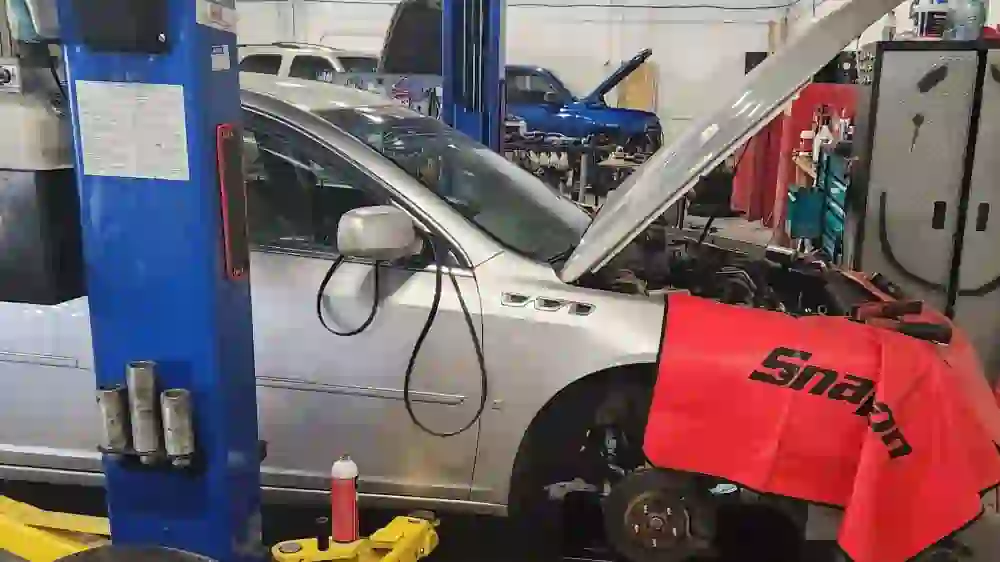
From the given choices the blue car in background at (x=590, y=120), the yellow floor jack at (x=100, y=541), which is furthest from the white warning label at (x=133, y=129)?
the blue car in background at (x=590, y=120)

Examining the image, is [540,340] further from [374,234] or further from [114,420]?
[114,420]

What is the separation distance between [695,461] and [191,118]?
60.2 inches

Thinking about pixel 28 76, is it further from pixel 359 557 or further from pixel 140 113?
pixel 359 557

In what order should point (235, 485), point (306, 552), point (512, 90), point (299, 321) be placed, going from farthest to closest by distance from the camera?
point (512, 90) < point (299, 321) < point (306, 552) < point (235, 485)

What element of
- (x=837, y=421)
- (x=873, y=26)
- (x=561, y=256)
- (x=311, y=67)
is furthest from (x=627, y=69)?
(x=837, y=421)

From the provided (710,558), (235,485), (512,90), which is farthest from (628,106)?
(235,485)

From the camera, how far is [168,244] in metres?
1.78

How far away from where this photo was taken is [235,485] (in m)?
1.92

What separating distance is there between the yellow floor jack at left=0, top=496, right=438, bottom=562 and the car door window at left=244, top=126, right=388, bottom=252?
0.87 meters

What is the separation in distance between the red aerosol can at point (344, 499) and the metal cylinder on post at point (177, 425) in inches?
16.4

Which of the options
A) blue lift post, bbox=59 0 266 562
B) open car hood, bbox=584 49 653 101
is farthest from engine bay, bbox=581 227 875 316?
open car hood, bbox=584 49 653 101

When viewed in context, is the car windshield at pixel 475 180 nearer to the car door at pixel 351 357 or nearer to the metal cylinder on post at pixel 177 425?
the car door at pixel 351 357

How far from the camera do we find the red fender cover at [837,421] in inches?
85.3

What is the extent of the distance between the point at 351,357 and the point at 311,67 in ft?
26.0
